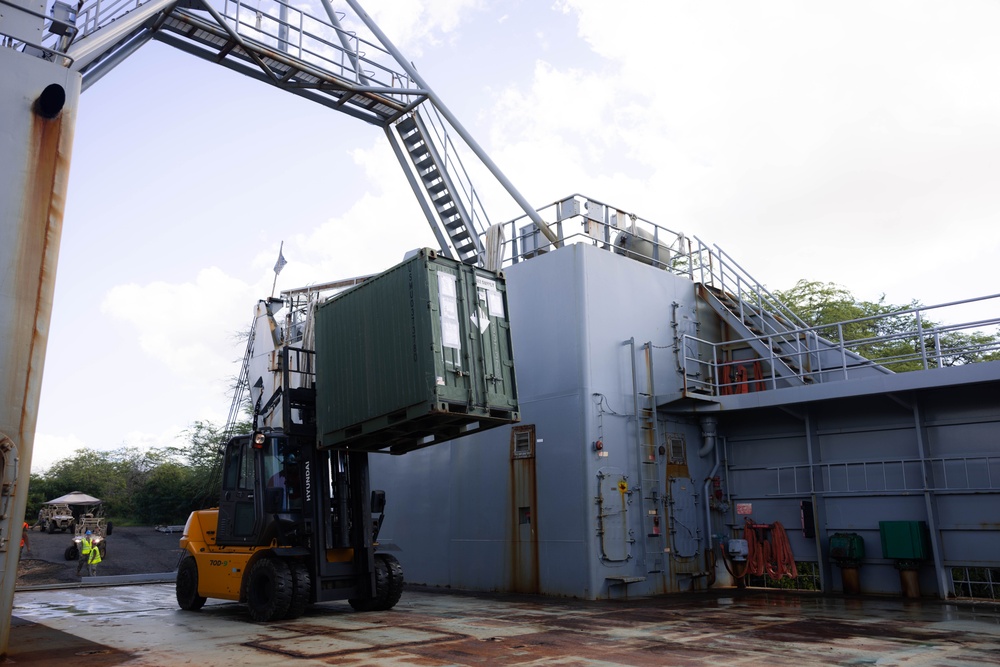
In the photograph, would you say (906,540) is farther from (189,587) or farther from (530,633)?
(189,587)

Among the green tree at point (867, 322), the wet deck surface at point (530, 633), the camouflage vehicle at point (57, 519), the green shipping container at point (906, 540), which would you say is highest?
the green tree at point (867, 322)

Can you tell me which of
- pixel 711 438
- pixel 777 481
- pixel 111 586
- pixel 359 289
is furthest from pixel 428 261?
pixel 111 586

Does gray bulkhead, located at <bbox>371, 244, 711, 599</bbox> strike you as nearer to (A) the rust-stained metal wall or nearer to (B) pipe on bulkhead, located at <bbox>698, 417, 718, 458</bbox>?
(B) pipe on bulkhead, located at <bbox>698, 417, 718, 458</bbox>

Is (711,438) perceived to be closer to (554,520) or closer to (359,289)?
(554,520)

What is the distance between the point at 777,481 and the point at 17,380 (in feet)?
45.3

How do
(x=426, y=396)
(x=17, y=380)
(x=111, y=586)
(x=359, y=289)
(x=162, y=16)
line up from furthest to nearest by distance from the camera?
(x=111, y=586), (x=162, y=16), (x=359, y=289), (x=426, y=396), (x=17, y=380)

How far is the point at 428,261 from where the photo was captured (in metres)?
11.2

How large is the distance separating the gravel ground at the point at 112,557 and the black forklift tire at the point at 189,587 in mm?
8655

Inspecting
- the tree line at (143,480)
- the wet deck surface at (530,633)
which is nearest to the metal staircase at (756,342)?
the wet deck surface at (530,633)

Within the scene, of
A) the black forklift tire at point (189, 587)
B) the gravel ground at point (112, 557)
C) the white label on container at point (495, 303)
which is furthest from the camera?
the gravel ground at point (112, 557)

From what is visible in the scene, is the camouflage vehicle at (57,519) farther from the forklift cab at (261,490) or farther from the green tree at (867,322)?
the green tree at (867,322)

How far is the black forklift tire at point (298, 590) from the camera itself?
11117mm

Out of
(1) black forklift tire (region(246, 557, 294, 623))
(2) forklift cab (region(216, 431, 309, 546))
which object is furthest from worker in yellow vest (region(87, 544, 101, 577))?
(1) black forklift tire (region(246, 557, 294, 623))

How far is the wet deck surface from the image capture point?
26.6 ft
